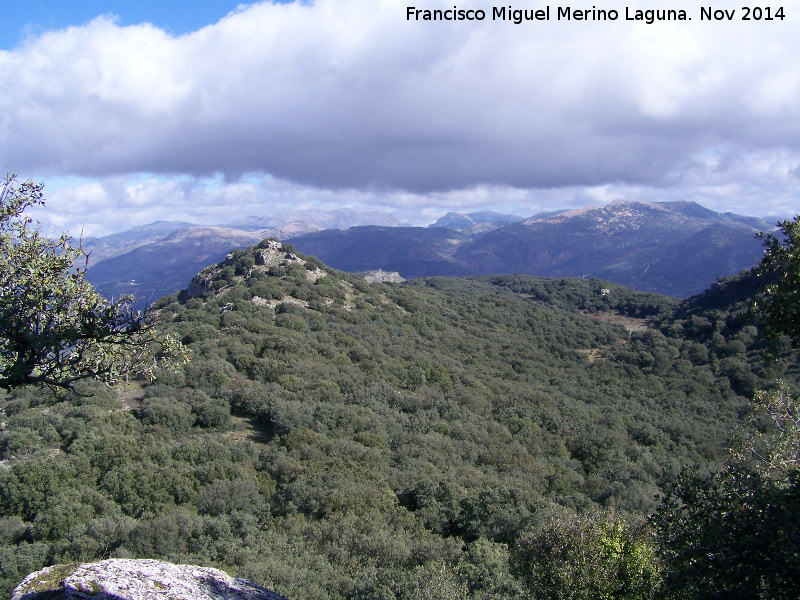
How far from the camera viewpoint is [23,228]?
8.18m

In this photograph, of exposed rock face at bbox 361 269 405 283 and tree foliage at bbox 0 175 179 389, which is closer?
tree foliage at bbox 0 175 179 389

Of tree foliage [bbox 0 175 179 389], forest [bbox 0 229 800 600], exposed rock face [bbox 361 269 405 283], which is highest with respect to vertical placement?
tree foliage [bbox 0 175 179 389]

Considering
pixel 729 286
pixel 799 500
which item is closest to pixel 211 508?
pixel 799 500

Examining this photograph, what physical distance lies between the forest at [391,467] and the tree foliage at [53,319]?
1.71 feet

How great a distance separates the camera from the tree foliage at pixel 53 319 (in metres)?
7.44

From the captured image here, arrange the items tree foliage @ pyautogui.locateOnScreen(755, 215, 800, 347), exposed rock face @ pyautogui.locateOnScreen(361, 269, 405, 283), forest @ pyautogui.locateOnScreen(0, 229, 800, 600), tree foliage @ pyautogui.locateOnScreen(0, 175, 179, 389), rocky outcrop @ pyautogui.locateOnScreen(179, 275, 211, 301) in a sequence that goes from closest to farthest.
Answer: tree foliage @ pyautogui.locateOnScreen(755, 215, 800, 347), tree foliage @ pyautogui.locateOnScreen(0, 175, 179, 389), forest @ pyautogui.locateOnScreen(0, 229, 800, 600), rocky outcrop @ pyautogui.locateOnScreen(179, 275, 211, 301), exposed rock face @ pyautogui.locateOnScreen(361, 269, 405, 283)

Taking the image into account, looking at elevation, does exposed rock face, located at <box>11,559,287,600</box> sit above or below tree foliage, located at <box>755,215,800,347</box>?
below

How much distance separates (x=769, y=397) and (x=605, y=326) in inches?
2442

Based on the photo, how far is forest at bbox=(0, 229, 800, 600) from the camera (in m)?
8.47

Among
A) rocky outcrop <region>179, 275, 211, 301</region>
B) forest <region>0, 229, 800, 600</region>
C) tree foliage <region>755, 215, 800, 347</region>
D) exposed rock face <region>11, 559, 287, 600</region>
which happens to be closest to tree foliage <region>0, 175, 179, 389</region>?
forest <region>0, 229, 800, 600</region>

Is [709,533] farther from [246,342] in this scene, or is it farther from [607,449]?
[246,342]

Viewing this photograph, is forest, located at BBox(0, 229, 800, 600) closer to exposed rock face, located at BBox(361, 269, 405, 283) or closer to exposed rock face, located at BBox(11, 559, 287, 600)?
exposed rock face, located at BBox(11, 559, 287, 600)

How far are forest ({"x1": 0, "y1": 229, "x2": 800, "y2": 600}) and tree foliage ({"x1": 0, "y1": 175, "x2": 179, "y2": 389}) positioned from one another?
521mm

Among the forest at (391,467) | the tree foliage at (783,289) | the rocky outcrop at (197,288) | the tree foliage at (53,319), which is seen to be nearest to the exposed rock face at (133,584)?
the forest at (391,467)
